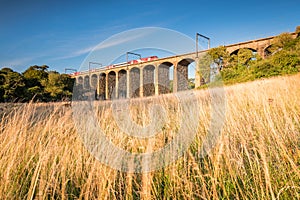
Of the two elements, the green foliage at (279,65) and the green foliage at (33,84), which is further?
the green foliage at (33,84)

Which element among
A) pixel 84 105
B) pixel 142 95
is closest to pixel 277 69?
pixel 142 95

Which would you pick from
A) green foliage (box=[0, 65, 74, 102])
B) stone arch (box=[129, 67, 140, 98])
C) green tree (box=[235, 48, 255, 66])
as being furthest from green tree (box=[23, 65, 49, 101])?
green tree (box=[235, 48, 255, 66])

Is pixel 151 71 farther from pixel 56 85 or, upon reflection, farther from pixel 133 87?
pixel 56 85

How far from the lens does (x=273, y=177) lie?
123 cm

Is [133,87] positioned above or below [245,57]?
below

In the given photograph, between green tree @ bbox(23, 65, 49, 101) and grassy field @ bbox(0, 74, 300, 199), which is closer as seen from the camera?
grassy field @ bbox(0, 74, 300, 199)

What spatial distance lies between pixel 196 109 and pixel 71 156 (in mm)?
1637

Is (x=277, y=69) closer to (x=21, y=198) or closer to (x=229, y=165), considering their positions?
(x=229, y=165)

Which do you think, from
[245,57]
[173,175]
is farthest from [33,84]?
[173,175]

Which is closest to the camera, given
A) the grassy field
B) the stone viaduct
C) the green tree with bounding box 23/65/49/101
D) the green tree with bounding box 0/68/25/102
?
the grassy field

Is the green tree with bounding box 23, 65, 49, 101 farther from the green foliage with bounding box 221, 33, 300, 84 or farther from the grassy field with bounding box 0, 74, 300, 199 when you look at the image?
the grassy field with bounding box 0, 74, 300, 199

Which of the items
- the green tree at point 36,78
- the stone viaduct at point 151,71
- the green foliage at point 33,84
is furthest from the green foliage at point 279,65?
the green tree at point 36,78

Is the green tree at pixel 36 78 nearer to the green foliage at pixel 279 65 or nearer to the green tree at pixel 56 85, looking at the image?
the green tree at pixel 56 85

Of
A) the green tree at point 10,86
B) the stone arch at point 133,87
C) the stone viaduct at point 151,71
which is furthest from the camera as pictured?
the green tree at point 10,86
